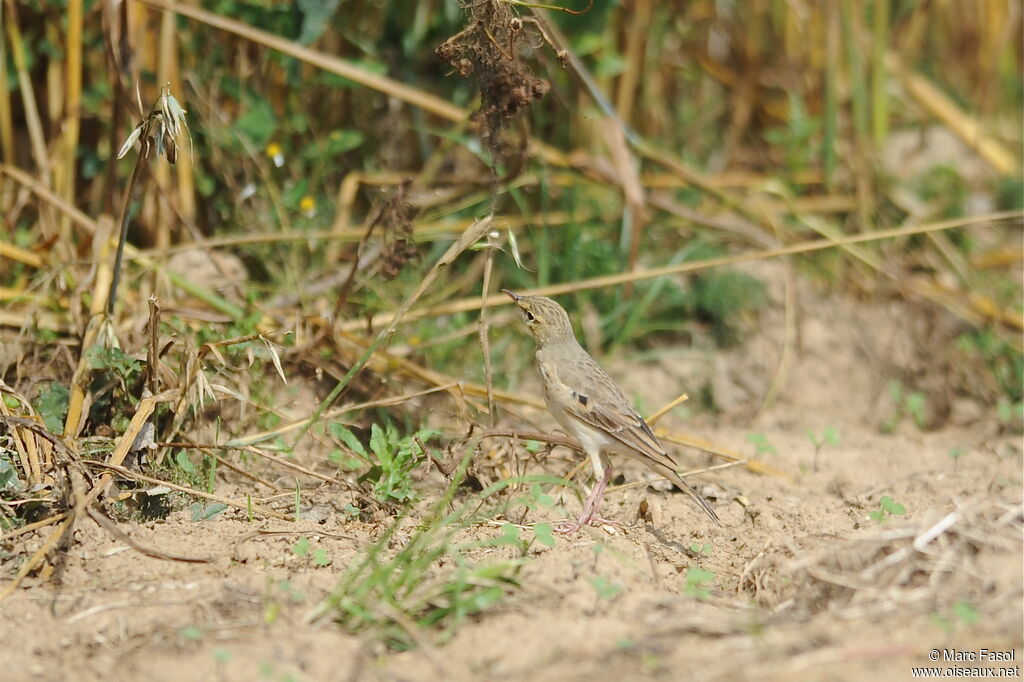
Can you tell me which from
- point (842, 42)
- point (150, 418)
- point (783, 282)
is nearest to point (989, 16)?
point (842, 42)

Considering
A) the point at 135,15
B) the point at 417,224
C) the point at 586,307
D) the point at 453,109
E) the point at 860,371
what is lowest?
the point at 860,371

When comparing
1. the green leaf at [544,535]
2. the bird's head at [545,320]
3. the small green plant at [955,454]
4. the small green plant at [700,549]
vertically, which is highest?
the bird's head at [545,320]

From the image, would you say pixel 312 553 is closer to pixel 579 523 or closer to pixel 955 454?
pixel 579 523

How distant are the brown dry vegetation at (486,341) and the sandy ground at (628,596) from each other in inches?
0.6

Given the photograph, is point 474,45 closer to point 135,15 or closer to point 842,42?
point 135,15

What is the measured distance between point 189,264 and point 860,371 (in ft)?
12.6

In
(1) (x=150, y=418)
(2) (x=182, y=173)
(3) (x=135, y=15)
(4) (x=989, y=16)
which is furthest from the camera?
(4) (x=989, y=16)

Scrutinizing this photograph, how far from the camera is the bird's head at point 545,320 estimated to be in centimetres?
482

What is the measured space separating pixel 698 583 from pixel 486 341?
4.45 ft

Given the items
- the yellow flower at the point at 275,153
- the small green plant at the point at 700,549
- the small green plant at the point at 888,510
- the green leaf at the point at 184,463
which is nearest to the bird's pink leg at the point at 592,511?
the small green plant at the point at 700,549

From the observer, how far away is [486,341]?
14.8ft

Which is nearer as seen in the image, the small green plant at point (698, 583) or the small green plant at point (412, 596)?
the small green plant at point (412, 596)

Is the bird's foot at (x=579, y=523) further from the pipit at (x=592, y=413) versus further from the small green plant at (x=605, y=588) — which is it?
the small green plant at (x=605, y=588)

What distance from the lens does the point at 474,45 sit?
4.46 meters
